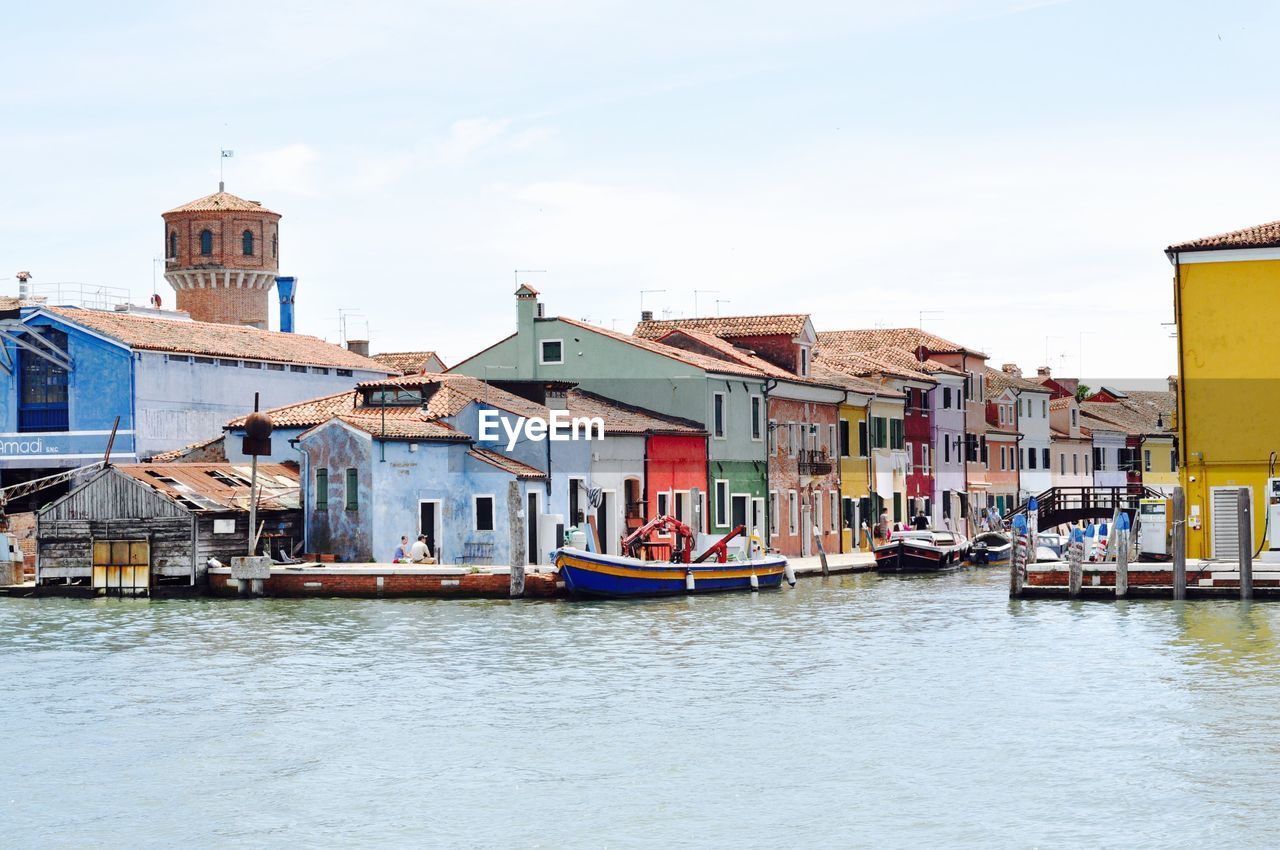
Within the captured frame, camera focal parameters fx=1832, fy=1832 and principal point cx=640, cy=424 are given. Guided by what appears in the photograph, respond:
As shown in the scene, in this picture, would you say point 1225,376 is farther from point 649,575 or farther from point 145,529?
point 145,529

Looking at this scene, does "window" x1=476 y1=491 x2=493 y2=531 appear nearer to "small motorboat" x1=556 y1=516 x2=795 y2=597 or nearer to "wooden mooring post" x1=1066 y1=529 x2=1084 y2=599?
"small motorboat" x1=556 y1=516 x2=795 y2=597

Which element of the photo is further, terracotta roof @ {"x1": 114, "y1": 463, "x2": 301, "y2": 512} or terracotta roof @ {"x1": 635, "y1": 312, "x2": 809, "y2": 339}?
terracotta roof @ {"x1": 635, "y1": 312, "x2": 809, "y2": 339}

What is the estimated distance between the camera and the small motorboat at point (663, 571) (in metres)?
39.4

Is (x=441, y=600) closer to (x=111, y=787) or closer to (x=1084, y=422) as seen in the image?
(x=111, y=787)

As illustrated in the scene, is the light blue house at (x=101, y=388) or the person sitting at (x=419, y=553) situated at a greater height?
the light blue house at (x=101, y=388)

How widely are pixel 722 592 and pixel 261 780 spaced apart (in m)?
24.8

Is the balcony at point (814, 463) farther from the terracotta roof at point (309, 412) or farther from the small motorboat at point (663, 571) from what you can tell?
the terracotta roof at point (309, 412)

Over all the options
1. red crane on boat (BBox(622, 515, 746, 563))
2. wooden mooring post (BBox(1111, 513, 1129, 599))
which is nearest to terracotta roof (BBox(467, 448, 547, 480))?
red crane on boat (BBox(622, 515, 746, 563))

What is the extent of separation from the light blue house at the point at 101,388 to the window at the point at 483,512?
1211 centimetres

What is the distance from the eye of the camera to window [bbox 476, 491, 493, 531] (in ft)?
143

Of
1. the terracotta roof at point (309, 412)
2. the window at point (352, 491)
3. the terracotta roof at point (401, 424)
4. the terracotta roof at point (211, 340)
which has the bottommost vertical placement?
the window at point (352, 491)

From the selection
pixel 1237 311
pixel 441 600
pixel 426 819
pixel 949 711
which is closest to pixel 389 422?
pixel 441 600

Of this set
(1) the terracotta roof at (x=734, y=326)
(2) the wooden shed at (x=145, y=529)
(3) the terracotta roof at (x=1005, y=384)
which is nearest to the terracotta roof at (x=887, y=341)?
(3) the terracotta roof at (x=1005, y=384)

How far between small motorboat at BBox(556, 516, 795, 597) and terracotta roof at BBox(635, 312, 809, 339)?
13.5m
